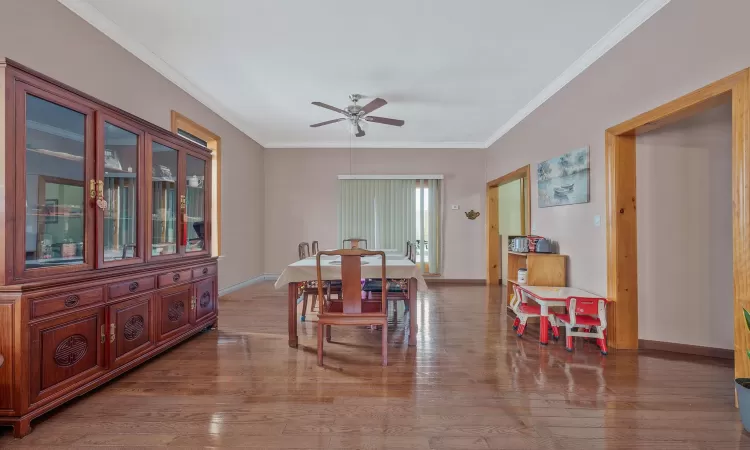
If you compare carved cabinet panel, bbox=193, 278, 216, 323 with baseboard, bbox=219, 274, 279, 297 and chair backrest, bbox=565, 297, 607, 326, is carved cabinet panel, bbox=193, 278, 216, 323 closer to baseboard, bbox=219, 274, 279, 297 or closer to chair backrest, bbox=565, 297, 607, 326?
baseboard, bbox=219, 274, 279, 297

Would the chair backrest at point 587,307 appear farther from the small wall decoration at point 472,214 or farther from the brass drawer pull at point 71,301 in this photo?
the small wall decoration at point 472,214

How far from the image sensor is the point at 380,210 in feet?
23.2

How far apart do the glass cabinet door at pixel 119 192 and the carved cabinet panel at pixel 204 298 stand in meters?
0.84

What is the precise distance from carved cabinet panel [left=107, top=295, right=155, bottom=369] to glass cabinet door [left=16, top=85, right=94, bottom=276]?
425 millimetres

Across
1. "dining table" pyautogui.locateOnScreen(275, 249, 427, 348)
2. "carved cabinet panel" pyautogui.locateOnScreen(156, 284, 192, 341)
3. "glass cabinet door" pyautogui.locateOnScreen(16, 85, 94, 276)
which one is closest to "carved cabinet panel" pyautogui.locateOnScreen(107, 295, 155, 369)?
"carved cabinet panel" pyautogui.locateOnScreen(156, 284, 192, 341)

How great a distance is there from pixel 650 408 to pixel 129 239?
3722mm

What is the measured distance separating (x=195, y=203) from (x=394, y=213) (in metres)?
4.16

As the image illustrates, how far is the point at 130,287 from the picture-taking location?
2.52 m

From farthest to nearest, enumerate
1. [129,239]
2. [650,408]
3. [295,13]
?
[295,13] → [129,239] → [650,408]

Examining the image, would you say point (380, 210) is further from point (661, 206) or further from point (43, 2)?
point (43, 2)

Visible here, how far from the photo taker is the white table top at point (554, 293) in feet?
10.7

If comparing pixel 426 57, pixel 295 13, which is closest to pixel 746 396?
pixel 426 57

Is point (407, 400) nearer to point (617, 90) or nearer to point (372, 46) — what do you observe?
point (372, 46)

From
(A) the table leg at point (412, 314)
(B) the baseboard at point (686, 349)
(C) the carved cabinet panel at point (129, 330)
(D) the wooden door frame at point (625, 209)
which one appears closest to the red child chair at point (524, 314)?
(D) the wooden door frame at point (625, 209)
